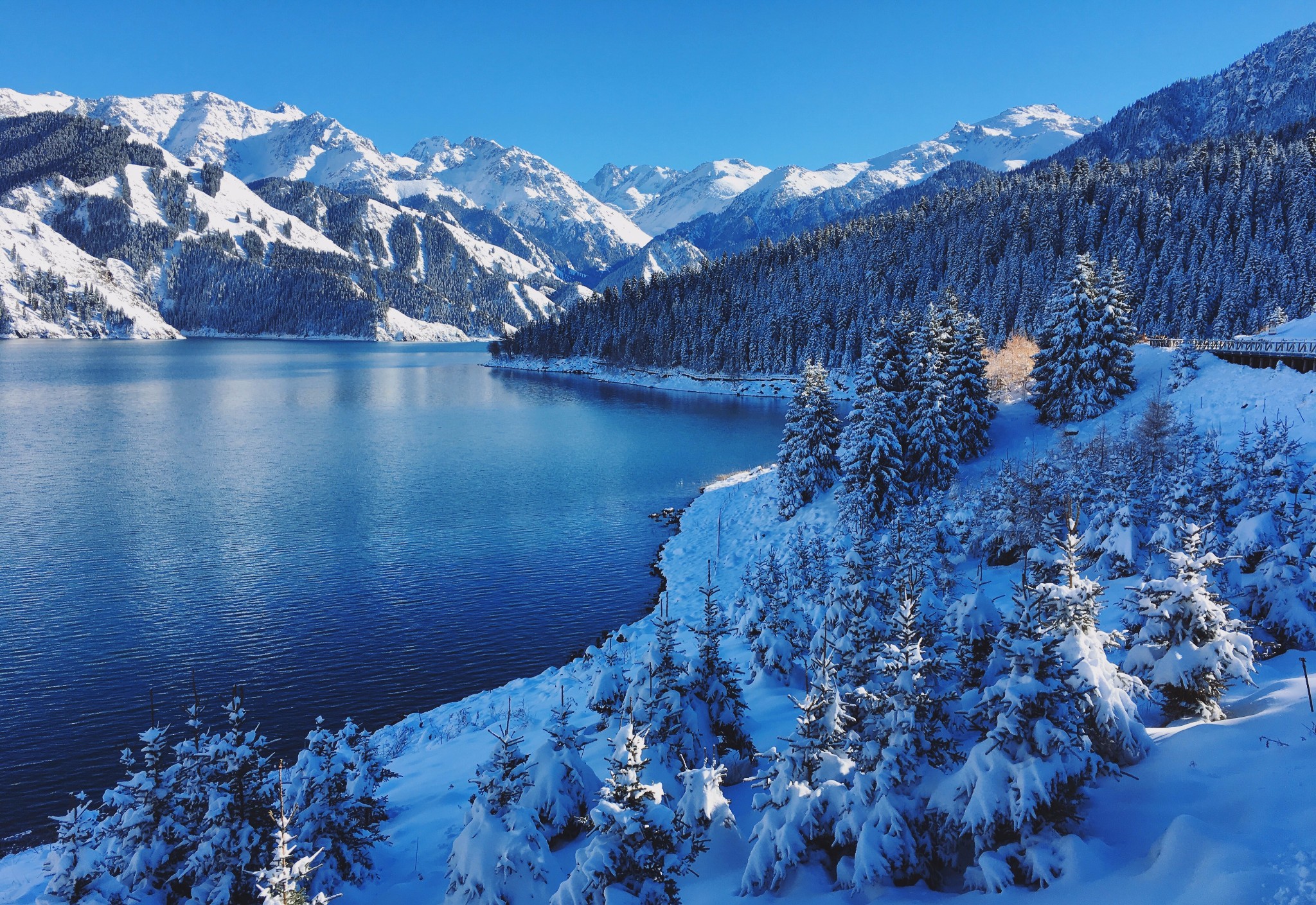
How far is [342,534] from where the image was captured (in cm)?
4459

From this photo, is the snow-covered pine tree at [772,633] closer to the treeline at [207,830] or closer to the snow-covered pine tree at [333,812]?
the snow-covered pine tree at [333,812]

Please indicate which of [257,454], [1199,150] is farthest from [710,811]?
[1199,150]

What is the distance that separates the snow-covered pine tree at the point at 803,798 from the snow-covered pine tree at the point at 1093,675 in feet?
12.2

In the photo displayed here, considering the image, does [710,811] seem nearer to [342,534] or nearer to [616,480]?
[342,534]

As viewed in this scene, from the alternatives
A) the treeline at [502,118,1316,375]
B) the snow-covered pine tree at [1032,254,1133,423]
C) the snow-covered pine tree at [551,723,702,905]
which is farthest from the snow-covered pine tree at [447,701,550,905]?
the treeline at [502,118,1316,375]

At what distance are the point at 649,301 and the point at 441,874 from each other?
170m

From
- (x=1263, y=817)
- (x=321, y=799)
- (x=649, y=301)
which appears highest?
(x=649, y=301)

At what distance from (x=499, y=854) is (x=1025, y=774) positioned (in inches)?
319

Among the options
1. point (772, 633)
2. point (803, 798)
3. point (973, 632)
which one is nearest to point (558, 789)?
point (803, 798)

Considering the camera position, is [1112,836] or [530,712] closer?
[1112,836]

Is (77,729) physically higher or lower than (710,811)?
lower

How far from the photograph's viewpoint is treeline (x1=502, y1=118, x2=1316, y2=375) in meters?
107

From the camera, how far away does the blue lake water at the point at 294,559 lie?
2594 centimetres

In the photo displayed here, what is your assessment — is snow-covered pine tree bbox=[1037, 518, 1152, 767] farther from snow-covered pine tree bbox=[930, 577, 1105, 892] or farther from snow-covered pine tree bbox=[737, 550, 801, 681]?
snow-covered pine tree bbox=[737, 550, 801, 681]
